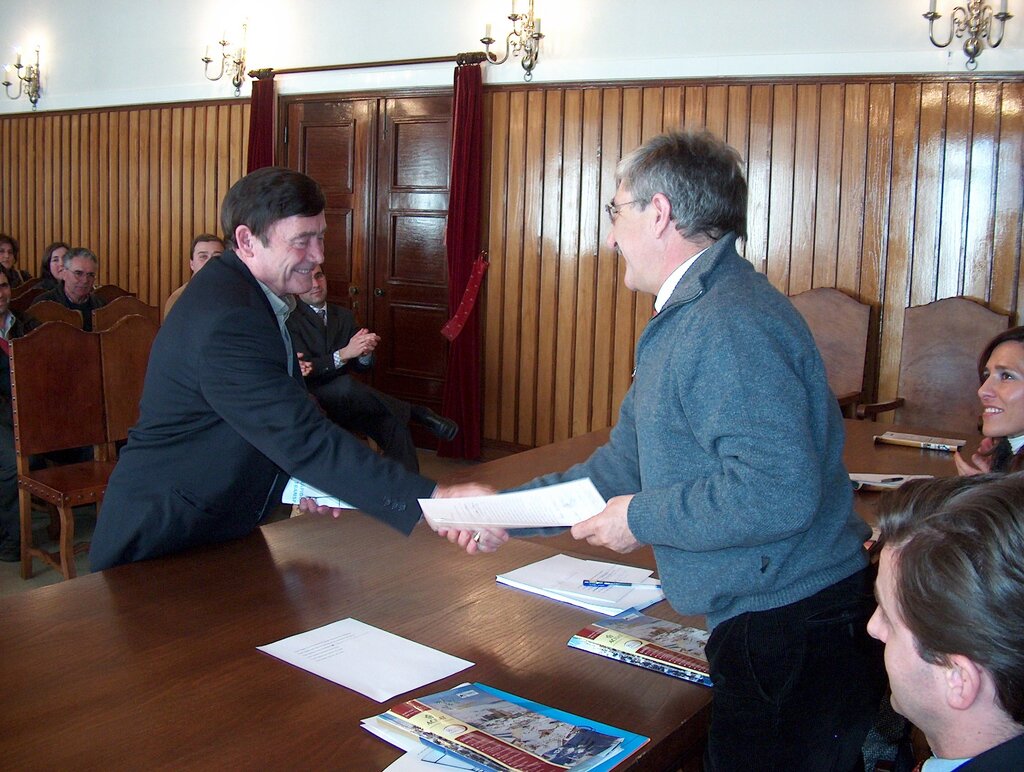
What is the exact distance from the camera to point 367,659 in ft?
5.73

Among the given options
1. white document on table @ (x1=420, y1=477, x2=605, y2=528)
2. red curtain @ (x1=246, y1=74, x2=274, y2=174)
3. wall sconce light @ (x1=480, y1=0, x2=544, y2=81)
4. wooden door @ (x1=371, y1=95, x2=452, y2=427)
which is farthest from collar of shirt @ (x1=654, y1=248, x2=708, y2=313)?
red curtain @ (x1=246, y1=74, x2=274, y2=174)

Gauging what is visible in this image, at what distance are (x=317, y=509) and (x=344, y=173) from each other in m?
5.95

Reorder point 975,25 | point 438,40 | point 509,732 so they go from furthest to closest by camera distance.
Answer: point 438,40
point 975,25
point 509,732

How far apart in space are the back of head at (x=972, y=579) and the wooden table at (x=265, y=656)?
0.49 metres

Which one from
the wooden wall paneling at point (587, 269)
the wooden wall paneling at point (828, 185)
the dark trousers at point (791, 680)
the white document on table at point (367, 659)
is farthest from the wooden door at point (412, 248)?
the dark trousers at point (791, 680)

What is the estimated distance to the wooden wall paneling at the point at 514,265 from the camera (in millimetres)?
7223

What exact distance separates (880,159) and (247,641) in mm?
5374

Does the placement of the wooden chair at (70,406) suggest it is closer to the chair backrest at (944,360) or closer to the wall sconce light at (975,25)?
the chair backrest at (944,360)

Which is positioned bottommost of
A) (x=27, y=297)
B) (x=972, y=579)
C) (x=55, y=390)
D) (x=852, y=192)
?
(x=55, y=390)

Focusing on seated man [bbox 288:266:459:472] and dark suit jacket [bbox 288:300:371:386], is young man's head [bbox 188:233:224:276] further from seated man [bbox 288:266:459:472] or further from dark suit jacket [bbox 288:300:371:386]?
seated man [bbox 288:266:459:472]

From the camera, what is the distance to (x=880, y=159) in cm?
607

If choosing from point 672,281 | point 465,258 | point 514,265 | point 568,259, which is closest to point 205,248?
point 465,258

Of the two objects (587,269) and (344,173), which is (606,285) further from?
(344,173)

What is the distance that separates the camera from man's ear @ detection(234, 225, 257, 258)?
2549 mm
